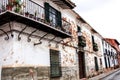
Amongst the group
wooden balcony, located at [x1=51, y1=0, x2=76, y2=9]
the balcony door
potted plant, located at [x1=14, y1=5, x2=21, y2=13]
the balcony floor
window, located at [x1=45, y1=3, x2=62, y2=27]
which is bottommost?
the balcony door

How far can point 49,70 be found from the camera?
10562 mm

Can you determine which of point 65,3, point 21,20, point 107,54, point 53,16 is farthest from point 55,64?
point 107,54

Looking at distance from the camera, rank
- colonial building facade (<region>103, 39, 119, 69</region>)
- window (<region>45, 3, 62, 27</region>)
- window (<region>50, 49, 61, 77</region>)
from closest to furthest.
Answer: window (<region>50, 49, 61, 77</region>) → window (<region>45, 3, 62, 27</region>) → colonial building facade (<region>103, 39, 119, 69</region>)

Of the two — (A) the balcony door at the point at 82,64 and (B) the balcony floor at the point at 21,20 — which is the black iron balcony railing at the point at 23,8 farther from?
(A) the balcony door at the point at 82,64

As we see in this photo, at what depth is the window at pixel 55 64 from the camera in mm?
10934

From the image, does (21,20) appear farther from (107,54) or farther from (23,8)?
(107,54)

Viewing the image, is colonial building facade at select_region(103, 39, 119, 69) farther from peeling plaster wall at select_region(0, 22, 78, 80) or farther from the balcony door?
peeling plaster wall at select_region(0, 22, 78, 80)

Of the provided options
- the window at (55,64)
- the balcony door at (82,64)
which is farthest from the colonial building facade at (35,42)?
the balcony door at (82,64)

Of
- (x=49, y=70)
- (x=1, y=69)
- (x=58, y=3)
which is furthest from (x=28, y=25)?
(x=58, y=3)

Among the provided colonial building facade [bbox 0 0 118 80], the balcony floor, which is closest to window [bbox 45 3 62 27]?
colonial building facade [bbox 0 0 118 80]

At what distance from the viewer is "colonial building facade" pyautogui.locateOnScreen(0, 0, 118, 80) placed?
26.6 feet

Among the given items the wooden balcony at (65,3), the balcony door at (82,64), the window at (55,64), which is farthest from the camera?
the balcony door at (82,64)

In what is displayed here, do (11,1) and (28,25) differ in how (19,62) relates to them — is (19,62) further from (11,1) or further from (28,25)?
(11,1)

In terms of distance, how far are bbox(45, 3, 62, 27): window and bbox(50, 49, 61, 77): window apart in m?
1.71
